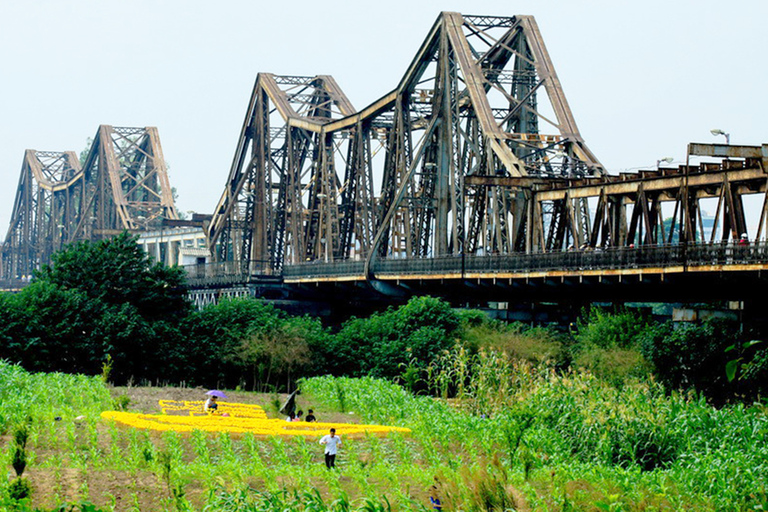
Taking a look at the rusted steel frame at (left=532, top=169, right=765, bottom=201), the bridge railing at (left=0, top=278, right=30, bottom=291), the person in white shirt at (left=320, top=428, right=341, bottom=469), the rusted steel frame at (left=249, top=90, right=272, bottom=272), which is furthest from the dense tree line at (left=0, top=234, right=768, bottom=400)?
the bridge railing at (left=0, top=278, right=30, bottom=291)

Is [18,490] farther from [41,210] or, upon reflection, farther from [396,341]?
[41,210]

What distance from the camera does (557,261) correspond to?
51.2 metres

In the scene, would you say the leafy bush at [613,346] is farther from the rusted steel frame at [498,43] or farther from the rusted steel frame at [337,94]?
the rusted steel frame at [337,94]

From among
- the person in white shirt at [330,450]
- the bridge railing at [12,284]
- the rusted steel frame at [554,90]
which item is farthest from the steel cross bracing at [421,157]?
the bridge railing at [12,284]

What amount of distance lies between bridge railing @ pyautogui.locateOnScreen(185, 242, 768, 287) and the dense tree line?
7.80 ft

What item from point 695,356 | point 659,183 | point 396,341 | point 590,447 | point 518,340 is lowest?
point 590,447

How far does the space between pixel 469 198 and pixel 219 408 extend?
118 feet

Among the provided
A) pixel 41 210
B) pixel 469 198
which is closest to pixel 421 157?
pixel 469 198

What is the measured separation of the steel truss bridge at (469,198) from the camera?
148 ft

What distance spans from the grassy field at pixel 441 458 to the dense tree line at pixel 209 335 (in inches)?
484

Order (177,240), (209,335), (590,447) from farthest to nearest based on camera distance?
(177,240), (209,335), (590,447)

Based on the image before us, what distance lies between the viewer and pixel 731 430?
30172mm

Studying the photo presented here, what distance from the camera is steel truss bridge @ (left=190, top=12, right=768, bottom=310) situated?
45.2 metres

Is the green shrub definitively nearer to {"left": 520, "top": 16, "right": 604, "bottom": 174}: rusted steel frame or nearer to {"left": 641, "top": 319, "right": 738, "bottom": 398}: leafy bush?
{"left": 641, "top": 319, "right": 738, "bottom": 398}: leafy bush
